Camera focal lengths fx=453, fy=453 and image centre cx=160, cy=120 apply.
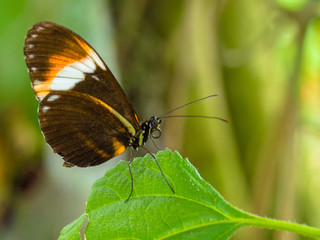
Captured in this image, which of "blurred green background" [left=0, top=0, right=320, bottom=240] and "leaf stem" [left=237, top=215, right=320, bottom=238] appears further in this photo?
"blurred green background" [left=0, top=0, right=320, bottom=240]

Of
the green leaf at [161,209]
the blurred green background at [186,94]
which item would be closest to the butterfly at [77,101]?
the green leaf at [161,209]

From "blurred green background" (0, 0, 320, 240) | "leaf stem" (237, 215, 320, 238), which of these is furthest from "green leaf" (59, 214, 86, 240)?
"blurred green background" (0, 0, 320, 240)

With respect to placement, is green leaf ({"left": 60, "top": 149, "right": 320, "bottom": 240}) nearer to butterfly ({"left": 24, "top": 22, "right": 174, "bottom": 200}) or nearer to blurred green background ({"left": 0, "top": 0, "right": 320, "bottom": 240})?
butterfly ({"left": 24, "top": 22, "right": 174, "bottom": 200})

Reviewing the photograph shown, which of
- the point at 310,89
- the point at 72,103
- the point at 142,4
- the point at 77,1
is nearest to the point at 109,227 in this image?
the point at 72,103

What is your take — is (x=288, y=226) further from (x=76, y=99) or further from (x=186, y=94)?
(x=186, y=94)

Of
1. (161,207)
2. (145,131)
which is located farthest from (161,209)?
(145,131)

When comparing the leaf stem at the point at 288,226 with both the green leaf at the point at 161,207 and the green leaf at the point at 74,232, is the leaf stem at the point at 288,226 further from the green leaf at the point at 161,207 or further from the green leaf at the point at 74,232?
the green leaf at the point at 74,232
